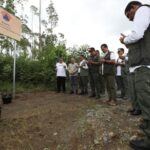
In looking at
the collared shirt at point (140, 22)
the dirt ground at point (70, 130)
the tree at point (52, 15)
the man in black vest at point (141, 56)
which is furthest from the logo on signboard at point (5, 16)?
the tree at point (52, 15)

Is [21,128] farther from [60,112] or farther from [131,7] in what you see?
[131,7]

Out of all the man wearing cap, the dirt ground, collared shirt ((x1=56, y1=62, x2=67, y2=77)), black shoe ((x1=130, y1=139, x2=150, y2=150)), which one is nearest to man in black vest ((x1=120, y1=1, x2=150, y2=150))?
black shoe ((x1=130, y1=139, x2=150, y2=150))

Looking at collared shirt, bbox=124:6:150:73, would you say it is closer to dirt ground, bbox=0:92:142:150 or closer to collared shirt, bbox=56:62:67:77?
dirt ground, bbox=0:92:142:150

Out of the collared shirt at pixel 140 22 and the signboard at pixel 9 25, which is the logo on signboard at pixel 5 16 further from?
the collared shirt at pixel 140 22

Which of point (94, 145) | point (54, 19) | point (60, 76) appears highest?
point (54, 19)

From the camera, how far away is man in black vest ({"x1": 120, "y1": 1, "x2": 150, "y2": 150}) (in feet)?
15.6

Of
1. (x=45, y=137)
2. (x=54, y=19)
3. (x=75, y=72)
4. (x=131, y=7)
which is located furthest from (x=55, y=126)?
(x=54, y=19)

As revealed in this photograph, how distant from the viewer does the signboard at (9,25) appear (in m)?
12.4

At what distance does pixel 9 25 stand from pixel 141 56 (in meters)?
8.70

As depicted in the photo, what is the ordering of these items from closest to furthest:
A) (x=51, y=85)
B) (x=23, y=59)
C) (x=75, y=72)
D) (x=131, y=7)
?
(x=131, y=7) → (x=75, y=72) → (x=51, y=85) → (x=23, y=59)

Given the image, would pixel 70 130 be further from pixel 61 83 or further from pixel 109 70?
pixel 61 83

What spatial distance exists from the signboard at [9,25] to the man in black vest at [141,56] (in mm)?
7997

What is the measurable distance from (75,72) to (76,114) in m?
6.42

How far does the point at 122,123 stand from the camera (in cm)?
704
